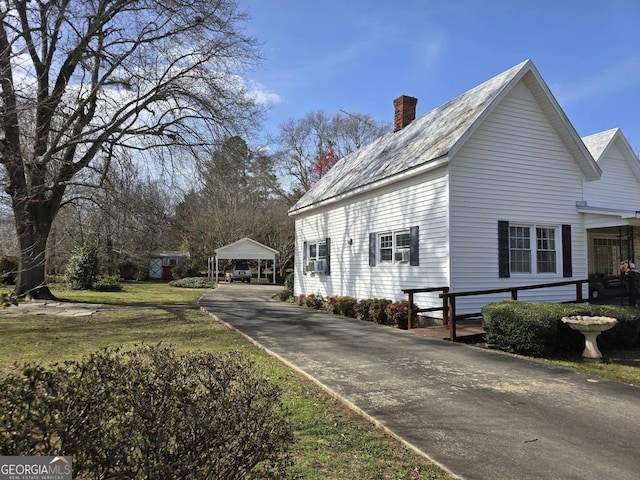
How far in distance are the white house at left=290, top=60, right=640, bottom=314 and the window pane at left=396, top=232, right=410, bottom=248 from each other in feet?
0.10

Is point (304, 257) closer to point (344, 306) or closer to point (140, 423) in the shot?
point (344, 306)

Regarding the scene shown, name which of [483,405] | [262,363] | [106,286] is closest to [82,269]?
[106,286]

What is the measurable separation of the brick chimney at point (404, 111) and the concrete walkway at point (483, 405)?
10911 mm

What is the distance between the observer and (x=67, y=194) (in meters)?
20.9

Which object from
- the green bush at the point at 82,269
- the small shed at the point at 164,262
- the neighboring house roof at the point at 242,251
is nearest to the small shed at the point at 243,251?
the neighboring house roof at the point at 242,251

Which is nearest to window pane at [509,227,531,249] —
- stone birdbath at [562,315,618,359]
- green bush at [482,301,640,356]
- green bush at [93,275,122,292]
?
green bush at [482,301,640,356]

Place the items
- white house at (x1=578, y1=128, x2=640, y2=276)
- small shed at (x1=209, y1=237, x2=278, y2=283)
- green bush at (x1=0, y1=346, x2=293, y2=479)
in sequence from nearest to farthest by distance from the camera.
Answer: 1. green bush at (x1=0, y1=346, x2=293, y2=479)
2. white house at (x1=578, y1=128, x2=640, y2=276)
3. small shed at (x1=209, y1=237, x2=278, y2=283)

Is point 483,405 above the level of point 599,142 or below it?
below

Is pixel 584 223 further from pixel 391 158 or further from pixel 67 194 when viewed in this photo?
pixel 67 194

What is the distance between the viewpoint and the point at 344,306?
14422 millimetres

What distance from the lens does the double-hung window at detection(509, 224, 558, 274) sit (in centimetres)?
1208

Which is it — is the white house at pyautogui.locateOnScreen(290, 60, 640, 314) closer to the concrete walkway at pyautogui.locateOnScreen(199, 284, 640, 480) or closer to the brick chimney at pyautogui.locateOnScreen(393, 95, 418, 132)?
the brick chimney at pyautogui.locateOnScreen(393, 95, 418, 132)

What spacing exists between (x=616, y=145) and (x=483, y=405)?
47.8 feet

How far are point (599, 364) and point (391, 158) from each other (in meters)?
8.81
